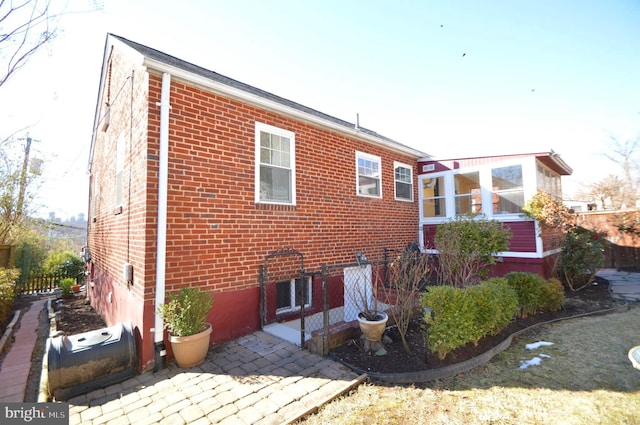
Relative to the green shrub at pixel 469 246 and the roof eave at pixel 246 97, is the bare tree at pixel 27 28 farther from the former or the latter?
the green shrub at pixel 469 246

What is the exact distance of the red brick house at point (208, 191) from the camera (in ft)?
13.8

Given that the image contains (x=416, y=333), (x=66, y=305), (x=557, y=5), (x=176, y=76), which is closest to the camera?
(x=176, y=76)

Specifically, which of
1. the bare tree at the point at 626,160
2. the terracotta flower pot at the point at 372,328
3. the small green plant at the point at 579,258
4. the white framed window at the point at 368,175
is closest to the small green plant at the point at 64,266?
the white framed window at the point at 368,175

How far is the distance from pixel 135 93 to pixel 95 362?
430 cm

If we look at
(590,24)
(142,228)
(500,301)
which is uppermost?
(590,24)

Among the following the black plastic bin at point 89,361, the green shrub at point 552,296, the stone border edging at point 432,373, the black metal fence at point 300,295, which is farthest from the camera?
the green shrub at point 552,296

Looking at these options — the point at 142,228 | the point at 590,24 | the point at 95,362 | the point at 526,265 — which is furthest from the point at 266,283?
the point at 590,24

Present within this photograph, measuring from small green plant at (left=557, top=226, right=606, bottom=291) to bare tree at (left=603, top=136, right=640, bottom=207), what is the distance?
1823cm

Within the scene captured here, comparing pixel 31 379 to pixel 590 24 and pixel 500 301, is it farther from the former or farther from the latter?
pixel 590 24

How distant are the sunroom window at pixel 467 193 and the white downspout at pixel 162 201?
8632 millimetres

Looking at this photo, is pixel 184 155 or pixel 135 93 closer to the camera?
pixel 184 155

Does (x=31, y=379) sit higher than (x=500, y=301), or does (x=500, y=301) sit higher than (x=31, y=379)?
(x=500, y=301)

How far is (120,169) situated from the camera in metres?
5.82

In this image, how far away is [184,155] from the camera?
14.7ft
